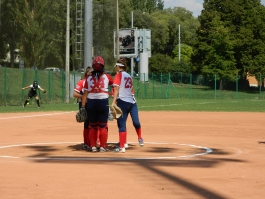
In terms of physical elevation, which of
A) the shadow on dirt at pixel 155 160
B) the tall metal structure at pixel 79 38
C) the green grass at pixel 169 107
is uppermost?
the tall metal structure at pixel 79 38

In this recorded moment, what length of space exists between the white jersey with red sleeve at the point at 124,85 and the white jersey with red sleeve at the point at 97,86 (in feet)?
0.76

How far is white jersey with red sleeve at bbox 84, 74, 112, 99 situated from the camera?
1265 cm

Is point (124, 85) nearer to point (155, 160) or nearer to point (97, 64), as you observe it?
point (97, 64)

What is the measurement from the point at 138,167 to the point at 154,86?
5090 cm

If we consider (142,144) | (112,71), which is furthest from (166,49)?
(142,144)

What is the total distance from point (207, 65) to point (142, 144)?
61.4 meters

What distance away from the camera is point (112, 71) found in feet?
187

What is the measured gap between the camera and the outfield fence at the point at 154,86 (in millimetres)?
43219

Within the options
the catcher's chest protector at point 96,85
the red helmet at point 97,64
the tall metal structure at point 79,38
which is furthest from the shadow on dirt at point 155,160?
the tall metal structure at point 79,38

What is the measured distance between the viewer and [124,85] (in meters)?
12.8

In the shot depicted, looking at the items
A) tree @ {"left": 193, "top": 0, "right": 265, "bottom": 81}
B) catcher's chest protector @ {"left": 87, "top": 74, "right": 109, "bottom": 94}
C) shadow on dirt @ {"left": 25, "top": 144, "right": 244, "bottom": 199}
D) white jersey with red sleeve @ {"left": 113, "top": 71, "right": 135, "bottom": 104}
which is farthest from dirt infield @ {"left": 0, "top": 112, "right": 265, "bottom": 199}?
tree @ {"left": 193, "top": 0, "right": 265, "bottom": 81}

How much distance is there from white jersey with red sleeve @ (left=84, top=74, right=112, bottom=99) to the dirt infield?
3.96ft

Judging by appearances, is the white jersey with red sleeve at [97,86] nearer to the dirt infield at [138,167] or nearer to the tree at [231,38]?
the dirt infield at [138,167]

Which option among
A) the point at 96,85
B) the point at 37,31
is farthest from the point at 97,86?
the point at 37,31
